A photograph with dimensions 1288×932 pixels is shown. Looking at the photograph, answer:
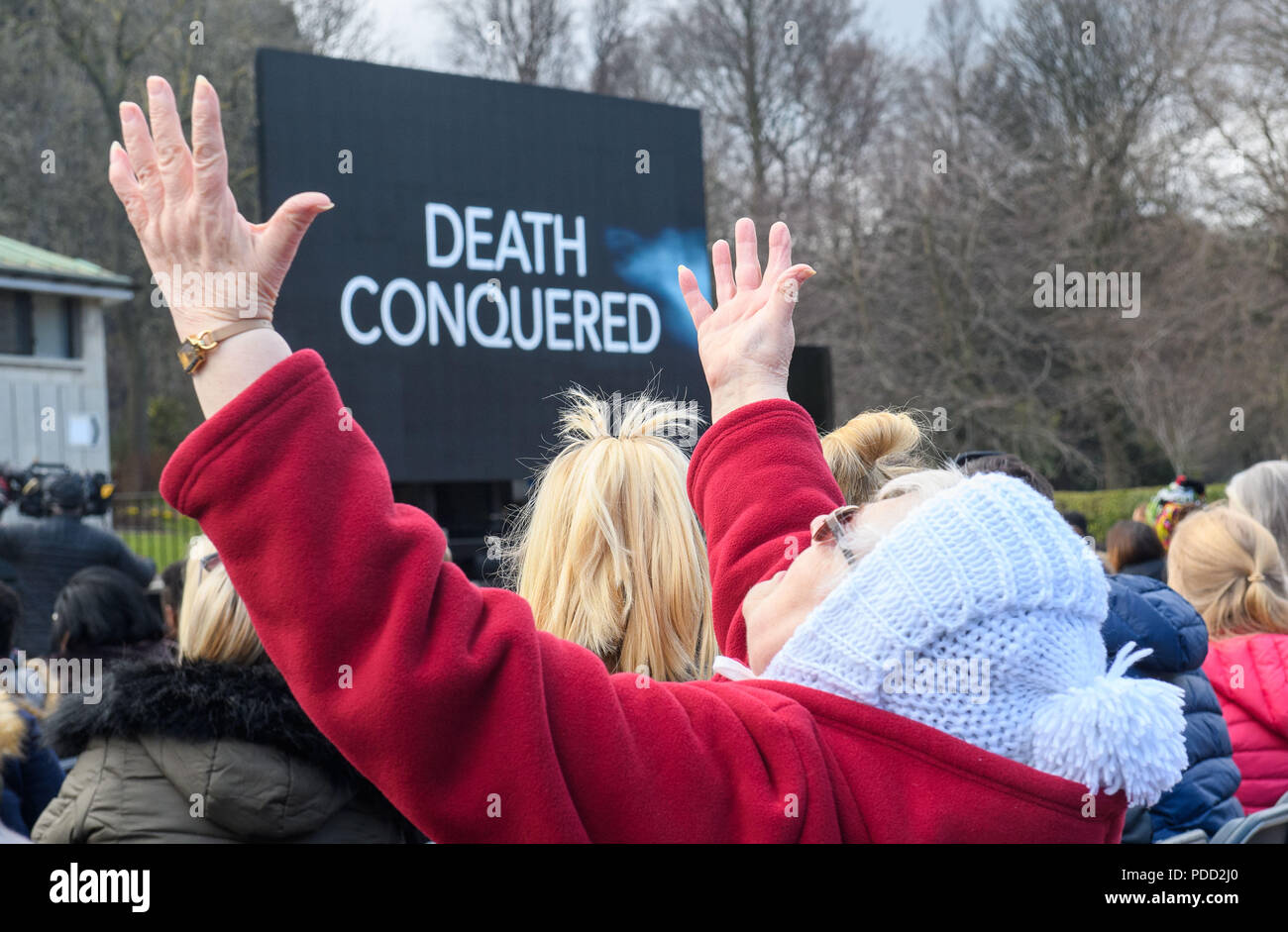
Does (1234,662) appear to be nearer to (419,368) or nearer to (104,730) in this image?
(104,730)

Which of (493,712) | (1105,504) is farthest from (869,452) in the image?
(1105,504)

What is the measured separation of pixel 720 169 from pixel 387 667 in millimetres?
22548

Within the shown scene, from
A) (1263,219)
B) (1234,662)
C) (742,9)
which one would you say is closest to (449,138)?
(1234,662)

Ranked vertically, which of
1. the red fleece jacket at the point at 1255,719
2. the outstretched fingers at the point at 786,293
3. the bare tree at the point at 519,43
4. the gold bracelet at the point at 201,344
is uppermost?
the bare tree at the point at 519,43

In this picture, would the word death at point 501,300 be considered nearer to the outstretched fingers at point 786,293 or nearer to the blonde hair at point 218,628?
the blonde hair at point 218,628

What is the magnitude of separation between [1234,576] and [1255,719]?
14.6 inches

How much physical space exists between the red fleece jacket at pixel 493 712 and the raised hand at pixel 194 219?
0.33ft

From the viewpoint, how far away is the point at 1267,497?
364 centimetres

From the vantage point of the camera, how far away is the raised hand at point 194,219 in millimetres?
1152

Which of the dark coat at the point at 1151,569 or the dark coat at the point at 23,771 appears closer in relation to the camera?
the dark coat at the point at 23,771

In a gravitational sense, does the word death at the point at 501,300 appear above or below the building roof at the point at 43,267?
below

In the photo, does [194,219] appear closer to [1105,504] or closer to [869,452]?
[869,452]

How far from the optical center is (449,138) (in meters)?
8.45

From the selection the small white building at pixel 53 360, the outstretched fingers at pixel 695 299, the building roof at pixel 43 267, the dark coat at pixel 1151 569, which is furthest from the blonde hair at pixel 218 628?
the building roof at pixel 43 267
